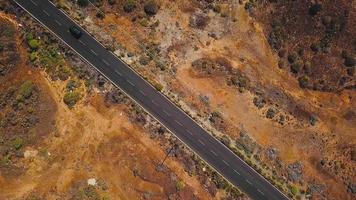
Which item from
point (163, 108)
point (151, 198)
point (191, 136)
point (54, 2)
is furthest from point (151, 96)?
point (54, 2)

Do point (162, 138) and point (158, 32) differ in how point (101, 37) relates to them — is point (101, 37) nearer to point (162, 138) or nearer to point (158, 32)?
point (158, 32)

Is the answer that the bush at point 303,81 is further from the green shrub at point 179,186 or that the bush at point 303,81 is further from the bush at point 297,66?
the green shrub at point 179,186

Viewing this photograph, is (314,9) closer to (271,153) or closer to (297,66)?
(297,66)

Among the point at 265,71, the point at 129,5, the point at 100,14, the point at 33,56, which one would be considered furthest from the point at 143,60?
the point at 265,71

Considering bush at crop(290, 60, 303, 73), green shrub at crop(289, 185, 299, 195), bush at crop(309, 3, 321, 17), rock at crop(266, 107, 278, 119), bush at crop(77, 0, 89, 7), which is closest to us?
bush at crop(77, 0, 89, 7)

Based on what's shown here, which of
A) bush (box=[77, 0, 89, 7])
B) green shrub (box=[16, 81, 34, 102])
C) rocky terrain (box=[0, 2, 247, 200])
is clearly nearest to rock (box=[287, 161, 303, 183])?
rocky terrain (box=[0, 2, 247, 200])

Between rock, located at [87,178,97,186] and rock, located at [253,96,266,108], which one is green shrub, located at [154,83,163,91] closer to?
rock, located at [253,96,266,108]

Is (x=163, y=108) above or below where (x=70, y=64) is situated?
below
